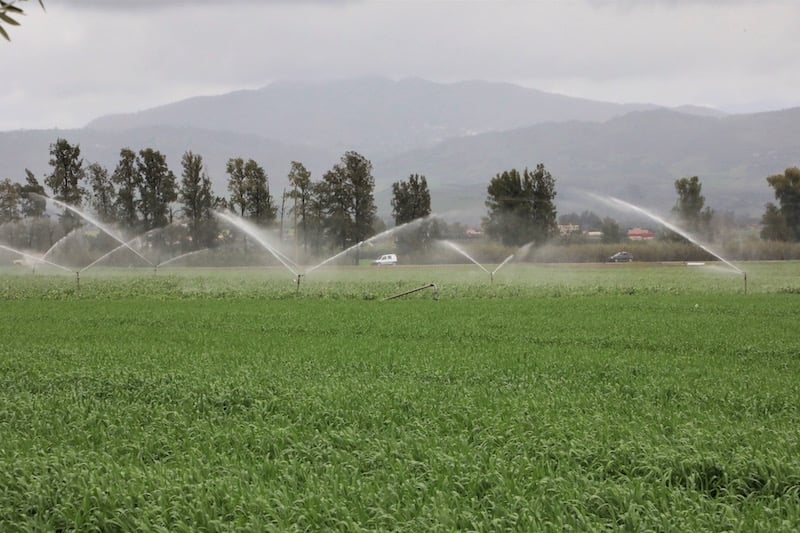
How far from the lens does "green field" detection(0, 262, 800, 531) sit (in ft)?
20.4

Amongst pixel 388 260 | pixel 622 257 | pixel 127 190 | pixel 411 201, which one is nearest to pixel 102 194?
pixel 127 190

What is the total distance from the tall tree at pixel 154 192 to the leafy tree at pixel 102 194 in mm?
3120

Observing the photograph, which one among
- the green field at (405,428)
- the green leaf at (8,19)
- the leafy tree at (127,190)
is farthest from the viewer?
the leafy tree at (127,190)

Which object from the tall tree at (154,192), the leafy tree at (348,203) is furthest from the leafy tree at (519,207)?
the tall tree at (154,192)

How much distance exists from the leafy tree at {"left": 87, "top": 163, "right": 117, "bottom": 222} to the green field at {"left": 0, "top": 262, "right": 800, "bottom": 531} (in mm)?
54401

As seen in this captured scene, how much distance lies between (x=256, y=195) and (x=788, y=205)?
43030mm

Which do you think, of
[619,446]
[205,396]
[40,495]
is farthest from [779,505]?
[205,396]

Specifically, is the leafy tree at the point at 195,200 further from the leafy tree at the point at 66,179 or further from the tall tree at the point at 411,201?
the tall tree at the point at 411,201

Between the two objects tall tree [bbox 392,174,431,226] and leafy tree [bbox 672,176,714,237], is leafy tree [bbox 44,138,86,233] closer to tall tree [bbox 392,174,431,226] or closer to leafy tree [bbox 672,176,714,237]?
tall tree [bbox 392,174,431,226]

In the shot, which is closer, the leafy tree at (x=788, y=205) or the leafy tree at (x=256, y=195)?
the leafy tree at (x=788, y=205)

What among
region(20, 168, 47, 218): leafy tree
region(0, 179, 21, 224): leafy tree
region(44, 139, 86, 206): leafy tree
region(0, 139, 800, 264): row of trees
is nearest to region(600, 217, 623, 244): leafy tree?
region(0, 139, 800, 264): row of trees

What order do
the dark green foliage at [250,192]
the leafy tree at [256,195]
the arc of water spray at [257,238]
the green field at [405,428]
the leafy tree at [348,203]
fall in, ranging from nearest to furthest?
the green field at [405,428] → the arc of water spray at [257,238] → the dark green foliage at [250,192] → the leafy tree at [256,195] → the leafy tree at [348,203]

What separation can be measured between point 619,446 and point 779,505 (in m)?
1.68

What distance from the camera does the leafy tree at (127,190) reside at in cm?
6856
